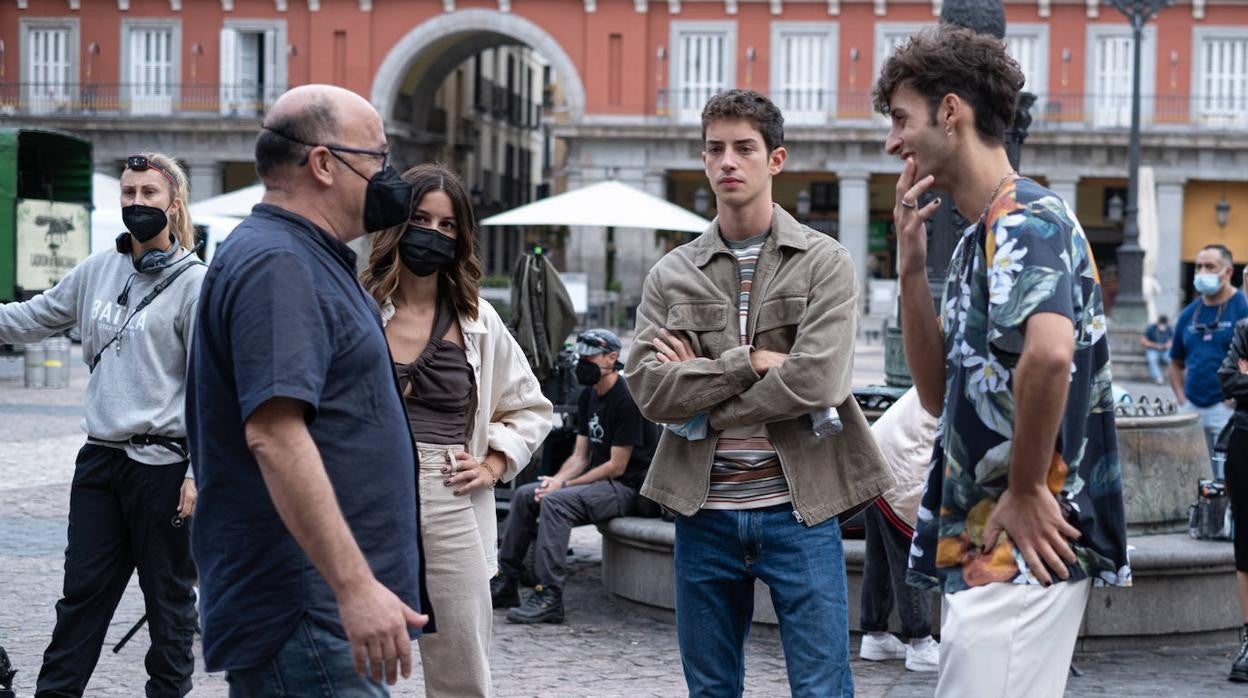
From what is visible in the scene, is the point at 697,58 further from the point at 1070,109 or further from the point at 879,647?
the point at 879,647

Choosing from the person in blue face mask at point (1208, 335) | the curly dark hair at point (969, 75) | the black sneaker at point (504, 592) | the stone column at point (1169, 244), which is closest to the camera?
the curly dark hair at point (969, 75)

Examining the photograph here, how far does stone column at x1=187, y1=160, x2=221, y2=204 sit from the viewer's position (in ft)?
145

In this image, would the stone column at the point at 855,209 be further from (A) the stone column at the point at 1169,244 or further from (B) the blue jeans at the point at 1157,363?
(B) the blue jeans at the point at 1157,363

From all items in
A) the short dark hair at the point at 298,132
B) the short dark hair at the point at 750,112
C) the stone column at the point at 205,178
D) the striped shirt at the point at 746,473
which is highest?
the stone column at the point at 205,178

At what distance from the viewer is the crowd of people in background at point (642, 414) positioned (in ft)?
10.3

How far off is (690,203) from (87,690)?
4241cm

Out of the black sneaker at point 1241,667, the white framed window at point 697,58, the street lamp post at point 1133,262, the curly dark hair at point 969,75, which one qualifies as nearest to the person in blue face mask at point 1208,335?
the black sneaker at point 1241,667

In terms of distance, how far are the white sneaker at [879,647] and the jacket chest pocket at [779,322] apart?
3.16 meters

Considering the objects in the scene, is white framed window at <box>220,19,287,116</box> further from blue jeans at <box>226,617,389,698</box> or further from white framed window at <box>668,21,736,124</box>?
blue jeans at <box>226,617,389,698</box>

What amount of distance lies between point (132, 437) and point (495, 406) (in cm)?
120

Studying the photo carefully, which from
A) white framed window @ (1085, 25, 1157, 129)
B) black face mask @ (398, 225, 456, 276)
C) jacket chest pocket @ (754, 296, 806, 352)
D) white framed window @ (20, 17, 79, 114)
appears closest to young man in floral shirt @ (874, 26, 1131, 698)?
jacket chest pocket @ (754, 296, 806, 352)

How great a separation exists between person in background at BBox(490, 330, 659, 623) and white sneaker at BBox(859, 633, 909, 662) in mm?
1527

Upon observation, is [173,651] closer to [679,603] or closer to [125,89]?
[679,603]

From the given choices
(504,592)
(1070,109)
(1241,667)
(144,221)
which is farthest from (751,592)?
(1070,109)
